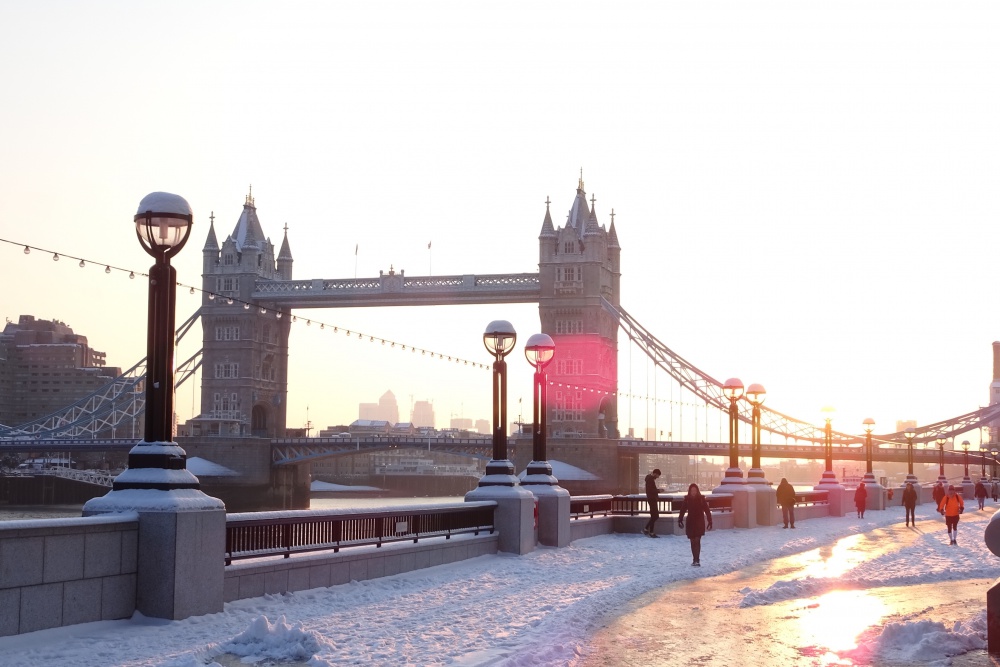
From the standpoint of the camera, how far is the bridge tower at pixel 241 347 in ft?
348

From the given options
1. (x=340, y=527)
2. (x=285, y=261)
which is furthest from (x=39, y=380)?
(x=340, y=527)

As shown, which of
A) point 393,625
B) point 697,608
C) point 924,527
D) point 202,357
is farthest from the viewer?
point 202,357

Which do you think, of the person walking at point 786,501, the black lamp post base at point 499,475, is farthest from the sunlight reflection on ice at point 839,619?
the person walking at point 786,501

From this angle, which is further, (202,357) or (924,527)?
(202,357)

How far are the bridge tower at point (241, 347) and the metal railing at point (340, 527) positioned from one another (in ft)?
287

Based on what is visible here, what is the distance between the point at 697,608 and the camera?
1298 cm

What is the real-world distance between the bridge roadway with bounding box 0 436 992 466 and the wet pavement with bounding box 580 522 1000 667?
6795cm

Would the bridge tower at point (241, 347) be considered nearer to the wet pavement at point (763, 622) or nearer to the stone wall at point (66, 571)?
the wet pavement at point (763, 622)

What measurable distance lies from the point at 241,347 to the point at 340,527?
95.0 meters

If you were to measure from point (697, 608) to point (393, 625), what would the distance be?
3706 millimetres

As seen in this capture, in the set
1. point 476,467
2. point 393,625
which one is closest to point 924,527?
point 393,625

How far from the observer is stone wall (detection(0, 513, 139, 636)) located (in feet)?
29.5

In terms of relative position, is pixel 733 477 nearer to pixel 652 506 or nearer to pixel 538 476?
pixel 652 506

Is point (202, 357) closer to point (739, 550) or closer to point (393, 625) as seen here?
point (739, 550)
